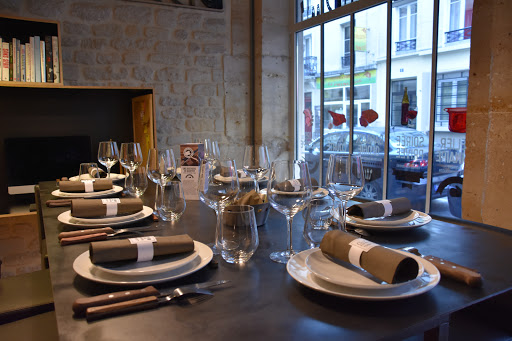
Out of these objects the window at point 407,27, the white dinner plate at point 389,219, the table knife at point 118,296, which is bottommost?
the table knife at point 118,296

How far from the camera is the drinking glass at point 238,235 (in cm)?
99

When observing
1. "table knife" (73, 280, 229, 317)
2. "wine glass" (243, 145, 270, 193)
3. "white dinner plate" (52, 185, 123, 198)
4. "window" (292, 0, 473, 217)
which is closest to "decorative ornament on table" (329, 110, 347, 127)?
"window" (292, 0, 473, 217)

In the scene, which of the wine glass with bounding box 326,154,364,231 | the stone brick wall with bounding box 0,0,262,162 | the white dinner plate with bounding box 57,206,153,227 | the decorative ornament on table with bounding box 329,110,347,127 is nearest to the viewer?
the wine glass with bounding box 326,154,364,231

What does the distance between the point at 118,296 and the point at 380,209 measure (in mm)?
870

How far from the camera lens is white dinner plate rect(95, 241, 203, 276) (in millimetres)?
887

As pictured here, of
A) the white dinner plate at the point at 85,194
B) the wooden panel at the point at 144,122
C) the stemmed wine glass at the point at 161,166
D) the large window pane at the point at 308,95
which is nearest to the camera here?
the stemmed wine glass at the point at 161,166

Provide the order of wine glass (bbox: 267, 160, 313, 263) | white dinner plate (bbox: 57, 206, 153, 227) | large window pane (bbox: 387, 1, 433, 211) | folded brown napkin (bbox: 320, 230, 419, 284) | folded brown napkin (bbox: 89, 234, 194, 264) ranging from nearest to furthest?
folded brown napkin (bbox: 320, 230, 419, 284)
folded brown napkin (bbox: 89, 234, 194, 264)
wine glass (bbox: 267, 160, 313, 263)
white dinner plate (bbox: 57, 206, 153, 227)
large window pane (bbox: 387, 1, 433, 211)

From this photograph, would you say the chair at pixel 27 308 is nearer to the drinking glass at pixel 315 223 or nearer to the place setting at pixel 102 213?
the place setting at pixel 102 213

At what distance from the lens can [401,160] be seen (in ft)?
11.2

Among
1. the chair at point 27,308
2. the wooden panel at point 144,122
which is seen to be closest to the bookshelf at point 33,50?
the wooden panel at point 144,122

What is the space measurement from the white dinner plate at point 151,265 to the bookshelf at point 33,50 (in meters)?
2.81

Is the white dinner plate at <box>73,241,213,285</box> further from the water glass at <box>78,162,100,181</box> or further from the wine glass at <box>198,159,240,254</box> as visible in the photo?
the water glass at <box>78,162,100,181</box>

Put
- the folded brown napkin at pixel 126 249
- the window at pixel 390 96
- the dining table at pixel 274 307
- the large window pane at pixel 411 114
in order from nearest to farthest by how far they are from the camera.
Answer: the dining table at pixel 274 307
the folded brown napkin at pixel 126 249
the window at pixel 390 96
the large window pane at pixel 411 114

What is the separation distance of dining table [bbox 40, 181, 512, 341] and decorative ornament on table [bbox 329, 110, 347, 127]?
297cm
